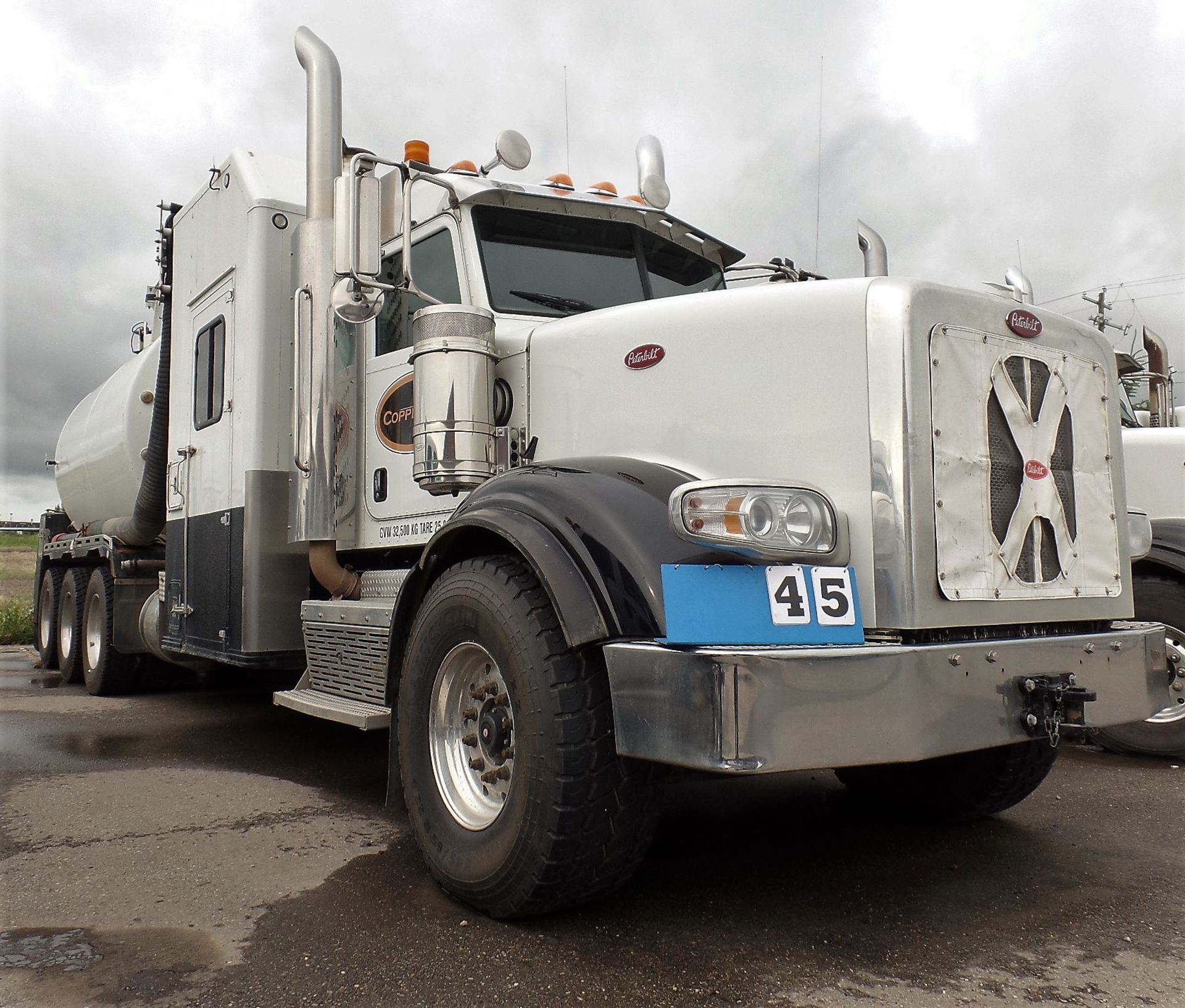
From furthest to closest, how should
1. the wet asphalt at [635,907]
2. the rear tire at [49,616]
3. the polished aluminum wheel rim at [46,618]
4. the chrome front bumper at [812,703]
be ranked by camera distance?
the polished aluminum wheel rim at [46,618] → the rear tire at [49,616] → the wet asphalt at [635,907] → the chrome front bumper at [812,703]

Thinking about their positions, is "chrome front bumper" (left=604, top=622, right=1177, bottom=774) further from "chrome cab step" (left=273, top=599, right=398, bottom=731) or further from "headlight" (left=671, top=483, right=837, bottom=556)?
"chrome cab step" (left=273, top=599, right=398, bottom=731)

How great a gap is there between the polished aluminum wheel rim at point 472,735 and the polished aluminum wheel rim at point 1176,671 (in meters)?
3.88

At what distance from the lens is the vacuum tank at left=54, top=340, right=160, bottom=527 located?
8.14 metres

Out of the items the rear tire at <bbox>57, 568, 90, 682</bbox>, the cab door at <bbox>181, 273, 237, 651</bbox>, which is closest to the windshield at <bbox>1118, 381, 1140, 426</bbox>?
the cab door at <bbox>181, 273, 237, 651</bbox>

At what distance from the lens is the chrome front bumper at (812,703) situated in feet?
7.98

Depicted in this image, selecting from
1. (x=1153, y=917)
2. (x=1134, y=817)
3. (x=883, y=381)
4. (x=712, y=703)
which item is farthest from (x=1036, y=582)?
(x=1134, y=817)

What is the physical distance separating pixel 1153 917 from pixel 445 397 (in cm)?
289

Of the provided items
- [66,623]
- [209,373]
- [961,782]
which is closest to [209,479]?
[209,373]

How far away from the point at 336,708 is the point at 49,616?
24.4 ft

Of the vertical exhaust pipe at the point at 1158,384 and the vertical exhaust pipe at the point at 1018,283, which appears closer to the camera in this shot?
the vertical exhaust pipe at the point at 1018,283

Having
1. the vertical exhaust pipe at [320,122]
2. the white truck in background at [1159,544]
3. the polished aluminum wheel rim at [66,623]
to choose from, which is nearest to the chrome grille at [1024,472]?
the white truck in background at [1159,544]

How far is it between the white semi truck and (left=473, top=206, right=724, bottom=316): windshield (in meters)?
0.01

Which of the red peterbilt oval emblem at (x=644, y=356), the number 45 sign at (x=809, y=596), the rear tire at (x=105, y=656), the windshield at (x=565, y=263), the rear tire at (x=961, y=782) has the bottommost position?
the rear tire at (x=961, y=782)

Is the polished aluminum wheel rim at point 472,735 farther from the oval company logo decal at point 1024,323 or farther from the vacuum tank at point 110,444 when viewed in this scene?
the vacuum tank at point 110,444
